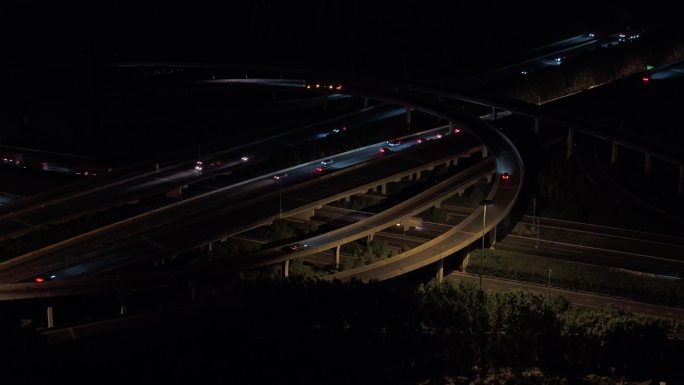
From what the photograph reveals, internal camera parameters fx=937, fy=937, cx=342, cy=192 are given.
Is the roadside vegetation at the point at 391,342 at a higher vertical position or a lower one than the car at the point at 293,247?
lower

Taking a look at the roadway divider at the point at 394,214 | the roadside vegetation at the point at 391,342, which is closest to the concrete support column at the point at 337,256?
the roadway divider at the point at 394,214

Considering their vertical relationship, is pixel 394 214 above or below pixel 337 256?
above

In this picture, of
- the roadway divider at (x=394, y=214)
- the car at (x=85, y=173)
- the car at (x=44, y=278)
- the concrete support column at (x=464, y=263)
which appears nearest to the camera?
the car at (x=44, y=278)

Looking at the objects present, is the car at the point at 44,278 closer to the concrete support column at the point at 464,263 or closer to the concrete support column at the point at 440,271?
the concrete support column at the point at 440,271

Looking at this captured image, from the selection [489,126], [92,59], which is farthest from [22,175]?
[489,126]

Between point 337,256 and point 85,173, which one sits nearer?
point 337,256

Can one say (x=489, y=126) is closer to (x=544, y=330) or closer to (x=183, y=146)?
(x=183, y=146)

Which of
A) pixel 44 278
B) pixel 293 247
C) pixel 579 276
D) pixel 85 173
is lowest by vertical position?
pixel 579 276

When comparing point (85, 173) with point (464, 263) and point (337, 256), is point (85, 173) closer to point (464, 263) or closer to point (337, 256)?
point (337, 256)

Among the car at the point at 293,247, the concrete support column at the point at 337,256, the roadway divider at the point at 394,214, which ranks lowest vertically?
the concrete support column at the point at 337,256

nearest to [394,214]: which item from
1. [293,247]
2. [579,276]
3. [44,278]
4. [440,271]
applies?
[440,271]

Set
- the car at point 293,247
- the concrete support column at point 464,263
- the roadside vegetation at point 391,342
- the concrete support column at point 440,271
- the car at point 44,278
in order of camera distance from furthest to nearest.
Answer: the concrete support column at point 464,263 < the concrete support column at point 440,271 < the car at point 293,247 < the car at point 44,278 < the roadside vegetation at point 391,342
